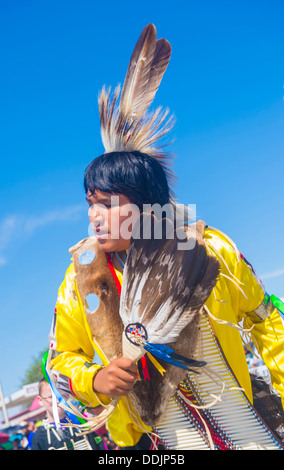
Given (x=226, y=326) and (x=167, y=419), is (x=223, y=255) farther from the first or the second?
(x=167, y=419)

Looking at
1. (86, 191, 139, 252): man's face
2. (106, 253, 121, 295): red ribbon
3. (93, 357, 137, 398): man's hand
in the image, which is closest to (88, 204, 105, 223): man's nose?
(86, 191, 139, 252): man's face

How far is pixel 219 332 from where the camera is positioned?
6.29 feet

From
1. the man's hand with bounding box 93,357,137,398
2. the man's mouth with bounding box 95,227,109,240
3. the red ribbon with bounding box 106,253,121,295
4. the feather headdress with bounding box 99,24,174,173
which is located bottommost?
the man's hand with bounding box 93,357,137,398

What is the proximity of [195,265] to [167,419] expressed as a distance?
2.12 feet

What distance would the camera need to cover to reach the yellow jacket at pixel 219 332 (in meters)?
1.93

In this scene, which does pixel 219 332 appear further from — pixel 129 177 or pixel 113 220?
pixel 129 177

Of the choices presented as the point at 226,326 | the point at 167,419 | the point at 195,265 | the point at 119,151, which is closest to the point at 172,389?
the point at 167,419

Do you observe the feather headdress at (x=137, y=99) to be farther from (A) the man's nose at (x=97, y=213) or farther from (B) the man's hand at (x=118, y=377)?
(B) the man's hand at (x=118, y=377)

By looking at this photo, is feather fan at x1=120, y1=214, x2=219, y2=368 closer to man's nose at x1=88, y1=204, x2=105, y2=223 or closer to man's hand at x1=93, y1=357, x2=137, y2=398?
man's hand at x1=93, y1=357, x2=137, y2=398

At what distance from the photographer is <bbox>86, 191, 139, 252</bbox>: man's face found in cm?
198

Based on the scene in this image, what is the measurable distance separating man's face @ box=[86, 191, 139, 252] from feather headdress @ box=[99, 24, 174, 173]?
27 cm

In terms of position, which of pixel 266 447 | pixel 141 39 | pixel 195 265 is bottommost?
pixel 266 447

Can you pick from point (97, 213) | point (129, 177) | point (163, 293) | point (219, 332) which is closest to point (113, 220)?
point (97, 213)

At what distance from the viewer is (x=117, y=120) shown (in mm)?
2096
